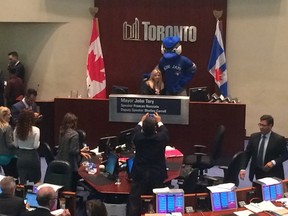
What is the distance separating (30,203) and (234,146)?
16.7 feet

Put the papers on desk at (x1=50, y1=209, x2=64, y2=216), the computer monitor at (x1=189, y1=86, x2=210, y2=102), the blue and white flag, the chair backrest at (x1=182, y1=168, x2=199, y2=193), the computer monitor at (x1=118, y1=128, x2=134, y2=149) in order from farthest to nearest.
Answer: the blue and white flag < the computer monitor at (x1=189, y1=86, x2=210, y2=102) < the computer monitor at (x1=118, y1=128, x2=134, y2=149) < the chair backrest at (x1=182, y1=168, x2=199, y2=193) < the papers on desk at (x1=50, y1=209, x2=64, y2=216)

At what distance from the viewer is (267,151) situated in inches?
304

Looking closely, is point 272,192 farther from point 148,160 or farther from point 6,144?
point 6,144

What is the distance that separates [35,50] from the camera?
13.4m

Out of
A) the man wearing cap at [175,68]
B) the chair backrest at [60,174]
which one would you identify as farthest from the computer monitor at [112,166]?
the man wearing cap at [175,68]

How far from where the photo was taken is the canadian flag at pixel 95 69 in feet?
41.8

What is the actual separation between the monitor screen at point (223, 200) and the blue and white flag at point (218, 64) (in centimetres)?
597

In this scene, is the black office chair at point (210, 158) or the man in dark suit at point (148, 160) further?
the black office chair at point (210, 158)

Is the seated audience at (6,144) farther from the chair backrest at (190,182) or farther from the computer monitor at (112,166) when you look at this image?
the chair backrest at (190,182)

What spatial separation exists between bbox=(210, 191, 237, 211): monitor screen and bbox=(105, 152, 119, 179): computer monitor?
1.62 m

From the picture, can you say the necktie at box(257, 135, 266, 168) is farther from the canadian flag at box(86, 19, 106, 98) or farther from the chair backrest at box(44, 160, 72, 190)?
the canadian flag at box(86, 19, 106, 98)

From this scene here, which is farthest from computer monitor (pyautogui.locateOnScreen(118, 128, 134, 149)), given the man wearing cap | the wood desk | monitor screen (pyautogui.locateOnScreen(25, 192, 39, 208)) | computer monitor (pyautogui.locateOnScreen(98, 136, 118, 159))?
monitor screen (pyautogui.locateOnScreen(25, 192, 39, 208))

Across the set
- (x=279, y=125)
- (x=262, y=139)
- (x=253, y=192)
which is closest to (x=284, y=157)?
(x=262, y=139)

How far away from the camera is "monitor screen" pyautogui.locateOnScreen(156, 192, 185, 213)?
250 inches
